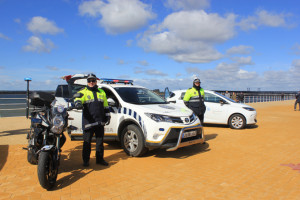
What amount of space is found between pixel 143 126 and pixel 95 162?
52.2 inches

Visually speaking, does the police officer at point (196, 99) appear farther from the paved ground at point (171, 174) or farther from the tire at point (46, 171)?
the tire at point (46, 171)

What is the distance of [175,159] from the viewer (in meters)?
5.74

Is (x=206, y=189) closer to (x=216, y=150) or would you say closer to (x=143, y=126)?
(x=143, y=126)

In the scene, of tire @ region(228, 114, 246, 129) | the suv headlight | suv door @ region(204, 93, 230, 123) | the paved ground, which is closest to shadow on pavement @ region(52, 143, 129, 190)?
the paved ground

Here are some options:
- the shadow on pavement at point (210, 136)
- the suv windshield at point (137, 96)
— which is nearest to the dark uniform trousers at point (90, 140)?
the suv windshield at point (137, 96)

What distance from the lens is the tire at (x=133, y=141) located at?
555cm

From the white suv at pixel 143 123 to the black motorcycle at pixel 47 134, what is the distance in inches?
22.1

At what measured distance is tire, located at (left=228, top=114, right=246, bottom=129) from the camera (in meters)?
10.2

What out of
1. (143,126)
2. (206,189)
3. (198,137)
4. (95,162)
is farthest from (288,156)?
(95,162)

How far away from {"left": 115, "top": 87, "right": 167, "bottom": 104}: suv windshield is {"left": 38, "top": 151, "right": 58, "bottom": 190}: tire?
103 inches

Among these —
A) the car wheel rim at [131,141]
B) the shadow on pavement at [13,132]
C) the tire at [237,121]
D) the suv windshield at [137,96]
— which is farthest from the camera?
the tire at [237,121]

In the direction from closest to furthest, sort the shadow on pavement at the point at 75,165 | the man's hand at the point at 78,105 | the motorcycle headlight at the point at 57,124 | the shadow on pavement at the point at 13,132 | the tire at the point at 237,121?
1. the motorcycle headlight at the point at 57,124
2. the shadow on pavement at the point at 75,165
3. the man's hand at the point at 78,105
4. the shadow on pavement at the point at 13,132
5. the tire at the point at 237,121

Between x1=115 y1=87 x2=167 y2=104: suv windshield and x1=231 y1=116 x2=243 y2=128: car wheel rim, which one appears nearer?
x1=115 y1=87 x2=167 y2=104: suv windshield

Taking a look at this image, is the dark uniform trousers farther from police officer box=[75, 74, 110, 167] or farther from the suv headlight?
the suv headlight
